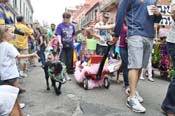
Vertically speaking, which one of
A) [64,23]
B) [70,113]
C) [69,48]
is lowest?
[70,113]

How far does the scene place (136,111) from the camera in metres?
4.80

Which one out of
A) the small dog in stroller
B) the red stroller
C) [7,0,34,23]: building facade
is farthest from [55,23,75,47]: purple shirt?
[7,0,34,23]: building facade

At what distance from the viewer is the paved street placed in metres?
4.85

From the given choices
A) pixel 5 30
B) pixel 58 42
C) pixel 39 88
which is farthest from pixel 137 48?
pixel 58 42

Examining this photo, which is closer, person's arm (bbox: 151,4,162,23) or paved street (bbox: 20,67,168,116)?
paved street (bbox: 20,67,168,116)

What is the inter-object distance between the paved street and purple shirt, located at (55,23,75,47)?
6.40ft

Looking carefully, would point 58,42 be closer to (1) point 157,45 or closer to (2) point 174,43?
(1) point 157,45

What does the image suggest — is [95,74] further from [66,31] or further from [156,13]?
[66,31]

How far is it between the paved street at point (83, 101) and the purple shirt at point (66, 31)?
1950 millimetres

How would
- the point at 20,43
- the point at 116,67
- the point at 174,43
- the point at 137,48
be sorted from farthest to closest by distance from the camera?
the point at 20,43
the point at 116,67
the point at 137,48
the point at 174,43

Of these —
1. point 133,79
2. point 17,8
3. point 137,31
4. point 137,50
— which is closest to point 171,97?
point 133,79

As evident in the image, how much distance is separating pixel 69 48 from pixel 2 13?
393 centimetres

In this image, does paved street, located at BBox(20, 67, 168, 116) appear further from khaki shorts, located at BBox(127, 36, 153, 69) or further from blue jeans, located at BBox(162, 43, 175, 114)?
khaki shorts, located at BBox(127, 36, 153, 69)

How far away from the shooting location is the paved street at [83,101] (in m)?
4.85
